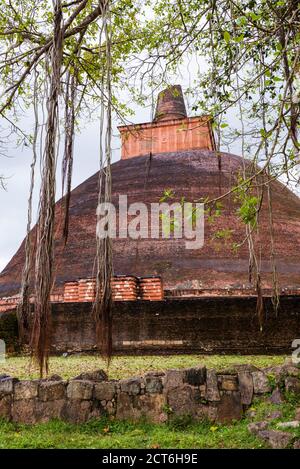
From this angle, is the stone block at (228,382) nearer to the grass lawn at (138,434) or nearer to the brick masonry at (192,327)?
the grass lawn at (138,434)

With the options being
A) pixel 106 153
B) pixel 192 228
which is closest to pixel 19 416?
pixel 106 153

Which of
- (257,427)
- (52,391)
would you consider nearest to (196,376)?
(257,427)

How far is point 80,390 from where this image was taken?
17.0ft

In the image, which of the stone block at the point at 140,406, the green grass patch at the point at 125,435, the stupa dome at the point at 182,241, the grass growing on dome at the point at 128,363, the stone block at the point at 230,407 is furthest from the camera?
the stupa dome at the point at 182,241

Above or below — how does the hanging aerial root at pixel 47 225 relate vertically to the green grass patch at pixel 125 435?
above

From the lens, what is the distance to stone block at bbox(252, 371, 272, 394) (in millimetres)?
5078

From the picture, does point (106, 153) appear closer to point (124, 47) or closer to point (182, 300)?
point (124, 47)

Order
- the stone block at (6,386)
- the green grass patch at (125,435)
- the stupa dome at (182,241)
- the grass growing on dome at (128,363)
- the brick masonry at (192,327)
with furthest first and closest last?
the stupa dome at (182,241)
the brick masonry at (192,327)
the grass growing on dome at (128,363)
the stone block at (6,386)
the green grass patch at (125,435)

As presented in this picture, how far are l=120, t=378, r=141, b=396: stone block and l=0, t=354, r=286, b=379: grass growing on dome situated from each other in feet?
3.14

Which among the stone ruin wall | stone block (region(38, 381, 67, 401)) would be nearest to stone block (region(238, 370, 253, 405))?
the stone ruin wall

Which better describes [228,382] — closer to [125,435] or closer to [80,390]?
[125,435]

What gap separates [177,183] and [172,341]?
21.5ft

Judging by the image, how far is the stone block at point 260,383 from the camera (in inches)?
200

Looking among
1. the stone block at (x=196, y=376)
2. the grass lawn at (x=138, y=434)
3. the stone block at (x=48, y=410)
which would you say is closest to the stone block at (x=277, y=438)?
the grass lawn at (x=138, y=434)
